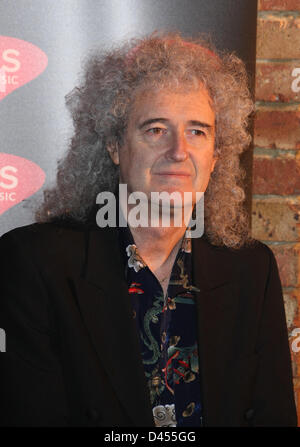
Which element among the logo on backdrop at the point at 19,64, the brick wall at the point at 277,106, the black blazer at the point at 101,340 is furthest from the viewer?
the brick wall at the point at 277,106

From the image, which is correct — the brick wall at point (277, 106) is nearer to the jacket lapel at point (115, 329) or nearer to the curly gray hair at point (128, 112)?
the curly gray hair at point (128, 112)

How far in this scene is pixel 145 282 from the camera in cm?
111

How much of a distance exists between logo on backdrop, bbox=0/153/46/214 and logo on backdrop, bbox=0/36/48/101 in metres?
0.14

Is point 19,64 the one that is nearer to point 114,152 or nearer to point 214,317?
point 114,152

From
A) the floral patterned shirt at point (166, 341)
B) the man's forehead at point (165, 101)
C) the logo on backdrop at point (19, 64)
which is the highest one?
the logo on backdrop at point (19, 64)

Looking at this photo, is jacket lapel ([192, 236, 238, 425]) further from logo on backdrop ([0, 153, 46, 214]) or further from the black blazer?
logo on backdrop ([0, 153, 46, 214])

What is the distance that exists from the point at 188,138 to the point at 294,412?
26.2 inches

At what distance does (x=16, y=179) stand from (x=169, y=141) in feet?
1.18

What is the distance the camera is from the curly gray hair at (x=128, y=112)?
3.66 ft

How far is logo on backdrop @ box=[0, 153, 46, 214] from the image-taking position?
3.75ft

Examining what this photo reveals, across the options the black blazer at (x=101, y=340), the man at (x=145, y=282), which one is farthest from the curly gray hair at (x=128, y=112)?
the black blazer at (x=101, y=340)

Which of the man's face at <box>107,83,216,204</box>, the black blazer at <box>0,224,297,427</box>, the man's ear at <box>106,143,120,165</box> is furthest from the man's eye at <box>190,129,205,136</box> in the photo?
the black blazer at <box>0,224,297,427</box>

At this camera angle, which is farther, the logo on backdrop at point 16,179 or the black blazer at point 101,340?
the logo on backdrop at point 16,179

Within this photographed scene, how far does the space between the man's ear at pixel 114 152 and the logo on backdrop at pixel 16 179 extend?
159 millimetres
